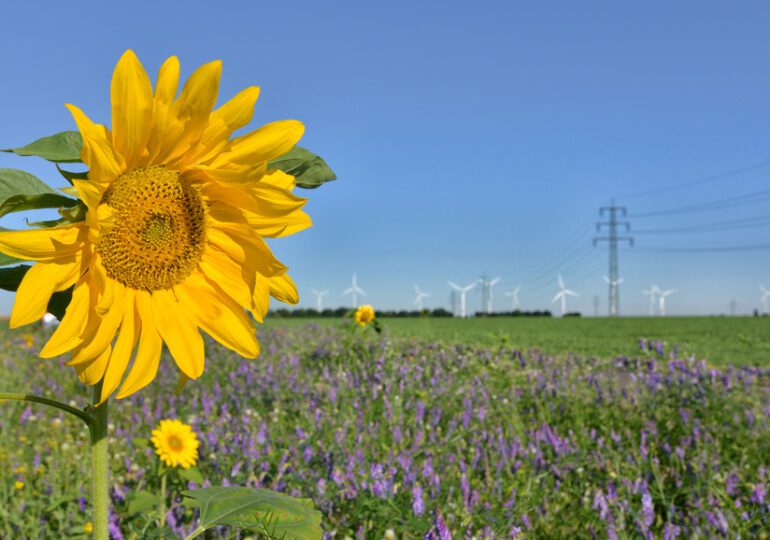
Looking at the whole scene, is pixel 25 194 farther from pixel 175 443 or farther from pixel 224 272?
pixel 175 443

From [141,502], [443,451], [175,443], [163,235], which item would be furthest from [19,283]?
[443,451]

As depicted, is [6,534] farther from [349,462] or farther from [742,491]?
[742,491]

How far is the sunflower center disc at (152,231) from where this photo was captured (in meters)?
1.10

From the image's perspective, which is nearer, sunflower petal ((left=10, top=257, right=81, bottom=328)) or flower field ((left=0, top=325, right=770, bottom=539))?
sunflower petal ((left=10, top=257, right=81, bottom=328))

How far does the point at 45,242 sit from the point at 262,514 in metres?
0.69

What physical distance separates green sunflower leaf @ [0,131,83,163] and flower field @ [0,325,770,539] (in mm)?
1322

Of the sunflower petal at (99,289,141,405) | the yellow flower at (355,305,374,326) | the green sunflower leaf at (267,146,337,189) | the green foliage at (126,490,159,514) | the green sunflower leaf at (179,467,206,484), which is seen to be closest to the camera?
the sunflower petal at (99,289,141,405)

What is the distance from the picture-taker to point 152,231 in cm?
115

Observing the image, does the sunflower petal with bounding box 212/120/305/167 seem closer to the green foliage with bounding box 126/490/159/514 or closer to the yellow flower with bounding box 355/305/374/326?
the green foliage with bounding box 126/490/159/514

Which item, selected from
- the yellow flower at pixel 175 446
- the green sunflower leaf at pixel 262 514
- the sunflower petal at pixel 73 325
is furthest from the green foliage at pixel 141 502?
the sunflower petal at pixel 73 325

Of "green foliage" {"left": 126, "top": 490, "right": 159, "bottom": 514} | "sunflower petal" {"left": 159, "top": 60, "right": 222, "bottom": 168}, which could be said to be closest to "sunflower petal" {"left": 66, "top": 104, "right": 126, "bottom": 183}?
"sunflower petal" {"left": 159, "top": 60, "right": 222, "bottom": 168}

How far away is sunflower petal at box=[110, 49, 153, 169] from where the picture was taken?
39.7 inches

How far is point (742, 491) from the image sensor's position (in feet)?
10.3

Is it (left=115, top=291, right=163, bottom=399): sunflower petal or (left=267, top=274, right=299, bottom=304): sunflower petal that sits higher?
(left=267, top=274, right=299, bottom=304): sunflower petal
